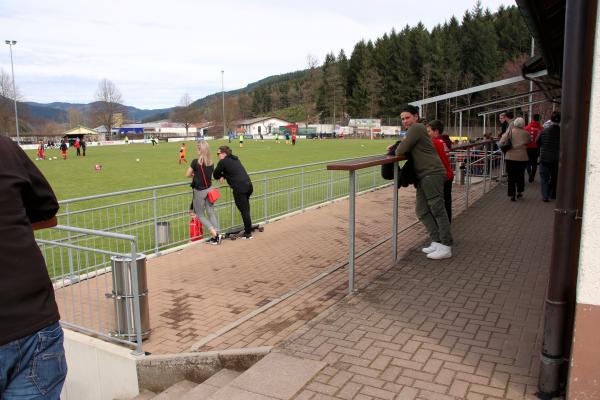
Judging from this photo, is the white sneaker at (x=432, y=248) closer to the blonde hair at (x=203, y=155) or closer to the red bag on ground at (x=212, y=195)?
the red bag on ground at (x=212, y=195)

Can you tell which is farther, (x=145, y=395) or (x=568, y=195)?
(x=145, y=395)

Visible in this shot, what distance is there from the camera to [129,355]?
14.0ft

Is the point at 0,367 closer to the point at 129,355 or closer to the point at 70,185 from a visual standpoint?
the point at 129,355

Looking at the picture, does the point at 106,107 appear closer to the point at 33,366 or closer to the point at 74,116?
the point at 74,116

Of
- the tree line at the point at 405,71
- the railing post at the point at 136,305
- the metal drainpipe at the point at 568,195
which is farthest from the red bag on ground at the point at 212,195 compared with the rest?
the tree line at the point at 405,71

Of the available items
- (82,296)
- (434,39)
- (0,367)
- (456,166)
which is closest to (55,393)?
(0,367)

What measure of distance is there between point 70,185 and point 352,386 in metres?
19.2

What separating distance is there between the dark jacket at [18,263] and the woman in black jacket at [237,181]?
6.87m

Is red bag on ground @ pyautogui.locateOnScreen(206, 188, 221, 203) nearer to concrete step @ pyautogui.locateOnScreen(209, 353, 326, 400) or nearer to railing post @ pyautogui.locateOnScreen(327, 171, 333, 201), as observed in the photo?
railing post @ pyautogui.locateOnScreen(327, 171, 333, 201)

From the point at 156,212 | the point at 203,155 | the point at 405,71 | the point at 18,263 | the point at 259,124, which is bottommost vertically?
the point at 156,212

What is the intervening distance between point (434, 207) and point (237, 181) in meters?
4.04

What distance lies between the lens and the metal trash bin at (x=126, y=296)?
14.4 ft

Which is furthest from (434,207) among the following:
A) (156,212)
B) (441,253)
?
(156,212)

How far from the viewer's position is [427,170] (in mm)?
5820
